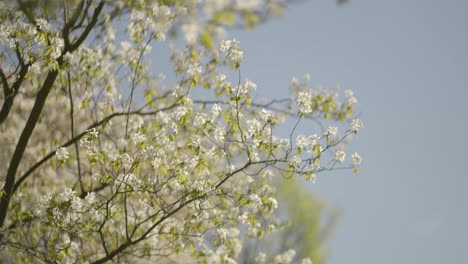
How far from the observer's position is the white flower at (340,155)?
21.0 ft

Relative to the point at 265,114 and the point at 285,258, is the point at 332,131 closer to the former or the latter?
the point at 265,114

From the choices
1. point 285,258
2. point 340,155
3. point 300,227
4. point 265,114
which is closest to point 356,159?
point 340,155

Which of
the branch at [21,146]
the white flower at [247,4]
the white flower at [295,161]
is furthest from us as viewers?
the branch at [21,146]

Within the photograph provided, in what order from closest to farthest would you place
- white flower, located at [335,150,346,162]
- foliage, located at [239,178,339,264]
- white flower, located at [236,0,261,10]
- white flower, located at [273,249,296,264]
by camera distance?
white flower, located at [236,0,261,10]
white flower, located at [335,150,346,162]
white flower, located at [273,249,296,264]
foliage, located at [239,178,339,264]

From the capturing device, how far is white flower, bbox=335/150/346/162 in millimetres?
6405

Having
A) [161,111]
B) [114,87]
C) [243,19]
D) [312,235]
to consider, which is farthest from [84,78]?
[312,235]

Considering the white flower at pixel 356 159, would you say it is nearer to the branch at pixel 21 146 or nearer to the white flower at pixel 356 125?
the white flower at pixel 356 125

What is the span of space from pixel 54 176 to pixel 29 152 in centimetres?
72

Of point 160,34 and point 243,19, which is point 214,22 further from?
point 160,34

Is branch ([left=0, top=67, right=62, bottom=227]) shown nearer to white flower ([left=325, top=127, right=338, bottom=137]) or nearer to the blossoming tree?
the blossoming tree

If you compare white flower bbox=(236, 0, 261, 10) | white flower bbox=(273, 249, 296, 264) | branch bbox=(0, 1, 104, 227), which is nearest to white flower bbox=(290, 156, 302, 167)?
white flower bbox=(236, 0, 261, 10)

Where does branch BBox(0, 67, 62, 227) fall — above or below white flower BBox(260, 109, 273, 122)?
above

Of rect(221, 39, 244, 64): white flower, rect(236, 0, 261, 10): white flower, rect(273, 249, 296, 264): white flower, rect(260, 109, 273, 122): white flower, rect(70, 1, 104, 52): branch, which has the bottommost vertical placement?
rect(236, 0, 261, 10): white flower

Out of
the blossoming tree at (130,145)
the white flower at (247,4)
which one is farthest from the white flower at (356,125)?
the white flower at (247,4)
